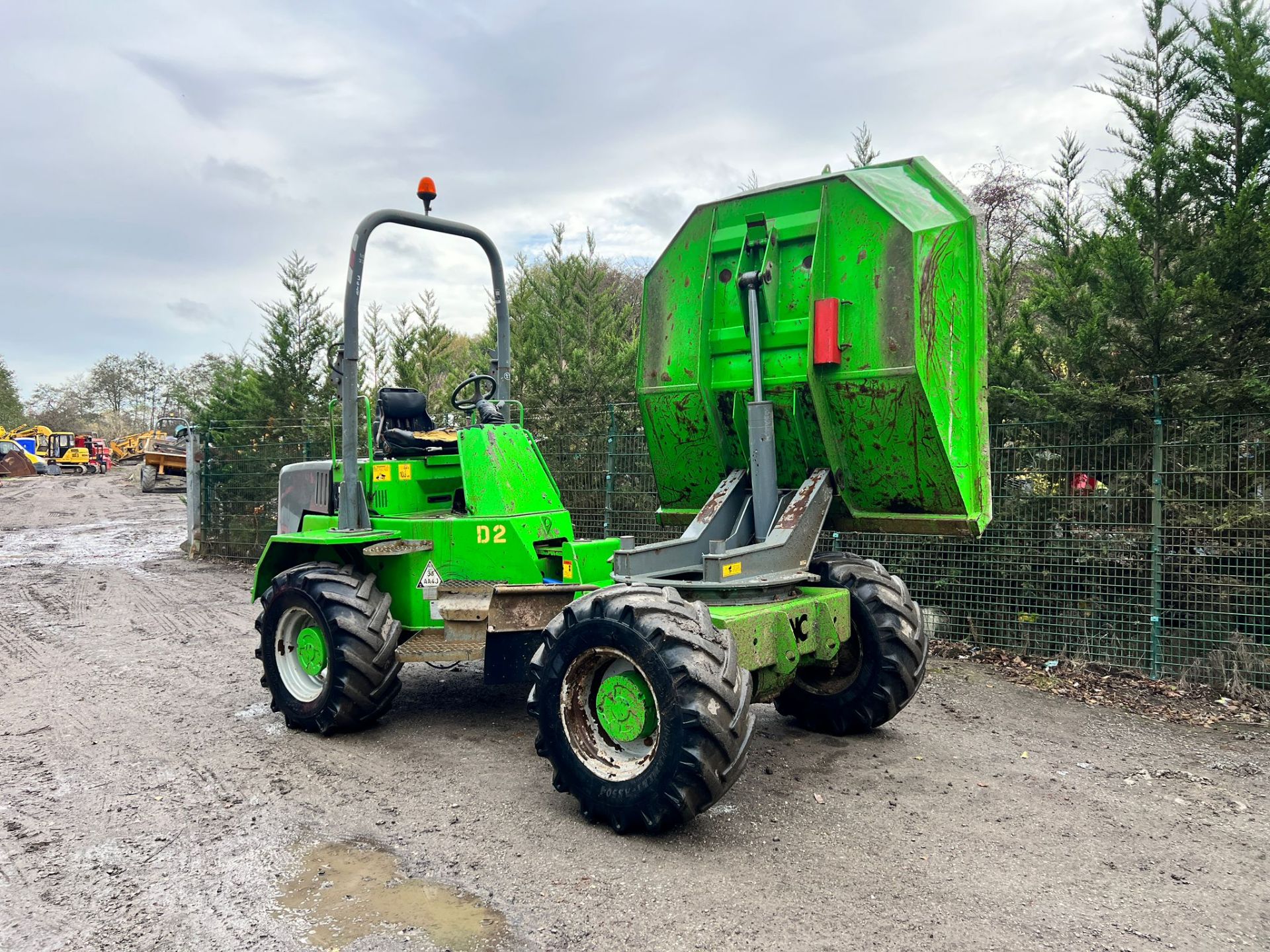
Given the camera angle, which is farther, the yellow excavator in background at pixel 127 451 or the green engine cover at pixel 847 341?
the yellow excavator in background at pixel 127 451

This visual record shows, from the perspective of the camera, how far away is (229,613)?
33.7 ft

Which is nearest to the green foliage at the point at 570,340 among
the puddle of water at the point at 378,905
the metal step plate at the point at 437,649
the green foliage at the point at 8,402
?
the metal step plate at the point at 437,649

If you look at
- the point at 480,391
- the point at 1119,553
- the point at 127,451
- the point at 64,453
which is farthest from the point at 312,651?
the point at 127,451

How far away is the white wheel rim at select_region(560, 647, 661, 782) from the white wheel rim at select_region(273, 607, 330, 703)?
91.1 inches

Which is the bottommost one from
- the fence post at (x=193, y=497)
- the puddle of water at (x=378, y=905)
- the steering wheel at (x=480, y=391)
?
the puddle of water at (x=378, y=905)

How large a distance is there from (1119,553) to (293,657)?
21.0 ft

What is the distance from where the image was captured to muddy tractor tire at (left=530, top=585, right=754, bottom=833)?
3.71m

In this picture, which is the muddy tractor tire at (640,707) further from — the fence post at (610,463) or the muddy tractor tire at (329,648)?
the fence post at (610,463)

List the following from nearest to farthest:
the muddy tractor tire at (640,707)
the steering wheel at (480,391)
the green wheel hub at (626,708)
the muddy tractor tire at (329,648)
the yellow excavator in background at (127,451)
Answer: the muddy tractor tire at (640,707), the green wheel hub at (626,708), the muddy tractor tire at (329,648), the steering wheel at (480,391), the yellow excavator in background at (127,451)

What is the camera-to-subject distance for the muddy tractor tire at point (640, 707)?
371 cm

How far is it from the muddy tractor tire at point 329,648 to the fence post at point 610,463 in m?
4.66

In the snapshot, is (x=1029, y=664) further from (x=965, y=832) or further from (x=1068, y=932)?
(x=1068, y=932)

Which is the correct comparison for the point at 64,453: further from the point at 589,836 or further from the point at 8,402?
the point at 589,836

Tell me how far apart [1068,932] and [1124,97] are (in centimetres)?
710
